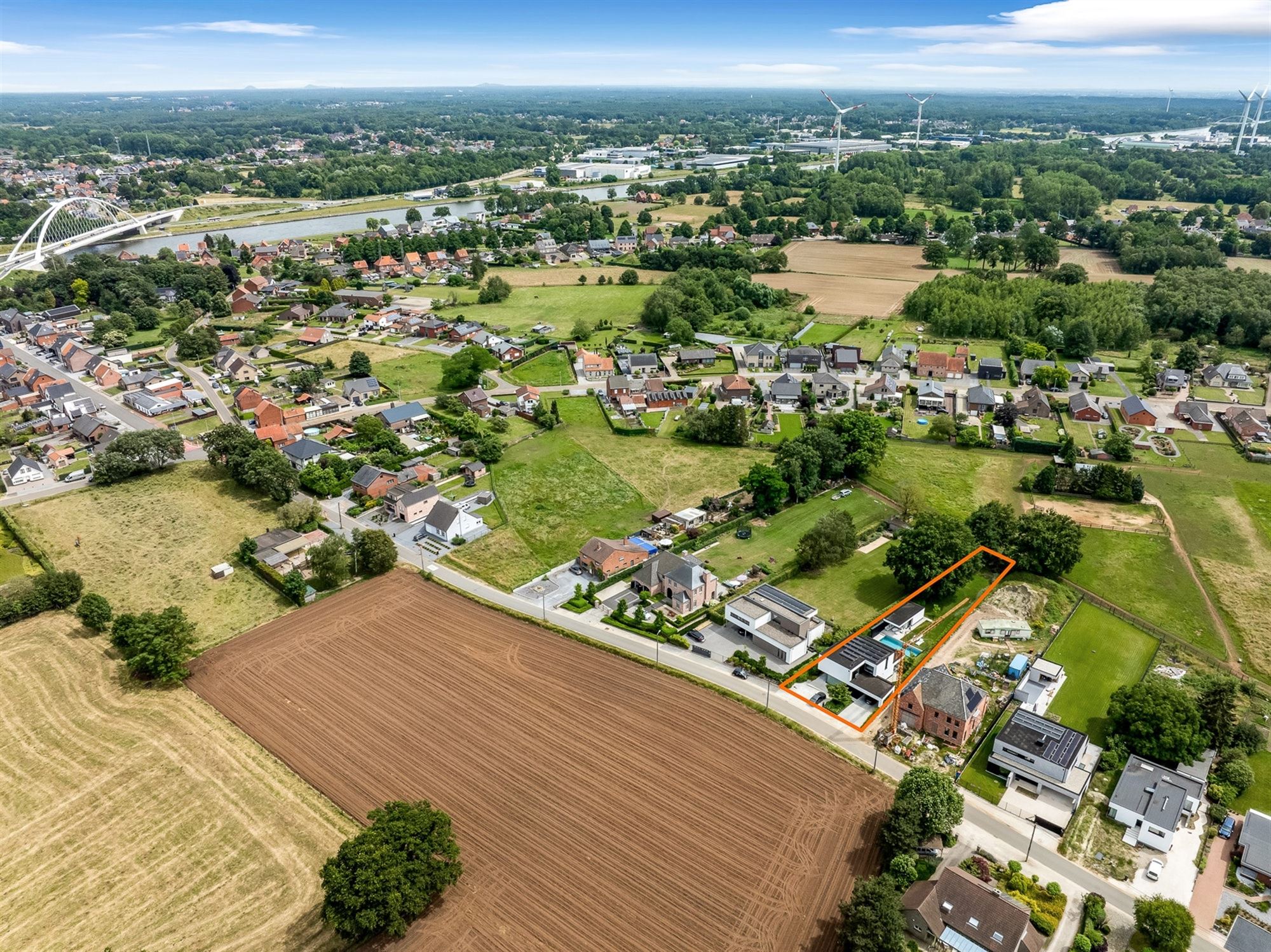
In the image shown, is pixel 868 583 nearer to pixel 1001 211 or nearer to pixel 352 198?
pixel 1001 211

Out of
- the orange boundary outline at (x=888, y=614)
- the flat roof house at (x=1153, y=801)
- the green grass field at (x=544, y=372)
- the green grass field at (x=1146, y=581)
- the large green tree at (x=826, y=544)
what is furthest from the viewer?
the green grass field at (x=544, y=372)

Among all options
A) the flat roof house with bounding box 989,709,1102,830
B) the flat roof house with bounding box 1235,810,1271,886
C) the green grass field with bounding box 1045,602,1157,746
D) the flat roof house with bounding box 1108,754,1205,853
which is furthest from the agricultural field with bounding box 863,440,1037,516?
the flat roof house with bounding box 1235,810,1271,886

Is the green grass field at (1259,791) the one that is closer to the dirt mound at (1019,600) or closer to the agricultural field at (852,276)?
the dirt mound at (1019,600)

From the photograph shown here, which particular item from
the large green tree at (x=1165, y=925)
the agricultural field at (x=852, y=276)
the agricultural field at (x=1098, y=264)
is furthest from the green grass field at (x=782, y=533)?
the agricultural field at (x=1098, y=264)

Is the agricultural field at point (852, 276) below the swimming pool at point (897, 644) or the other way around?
the other way around

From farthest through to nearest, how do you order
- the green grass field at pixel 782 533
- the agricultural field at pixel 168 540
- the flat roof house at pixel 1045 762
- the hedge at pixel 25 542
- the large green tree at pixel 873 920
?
the green grass field at pixel 782 533, the hedge at pixel 25 542, the agricultural field at pixel 168 540, the flat roof house at pixel 1045 762, the large green tree at pixel 873 920

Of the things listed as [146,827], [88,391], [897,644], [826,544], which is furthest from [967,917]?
[88,391]
